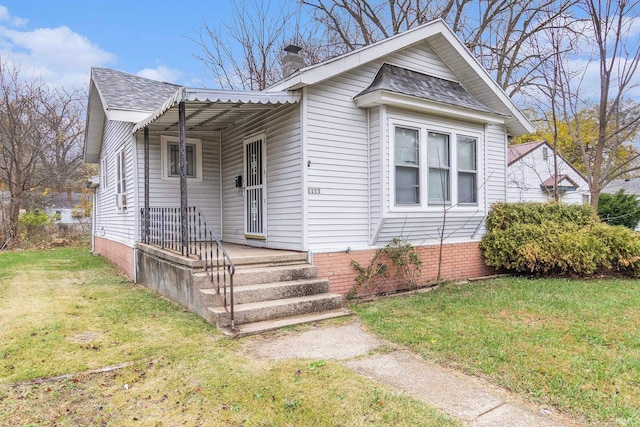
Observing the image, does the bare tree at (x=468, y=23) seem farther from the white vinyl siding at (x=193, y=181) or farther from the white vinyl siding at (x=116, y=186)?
the white vinyl siding at (x=193, y=181)

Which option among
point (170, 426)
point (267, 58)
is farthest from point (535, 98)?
point (170, 426)

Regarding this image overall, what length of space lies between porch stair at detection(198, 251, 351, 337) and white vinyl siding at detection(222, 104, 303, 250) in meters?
0.57

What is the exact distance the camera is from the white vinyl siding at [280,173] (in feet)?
23.1

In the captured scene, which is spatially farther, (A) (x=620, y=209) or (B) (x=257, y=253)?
(A) (x=620, y=209)

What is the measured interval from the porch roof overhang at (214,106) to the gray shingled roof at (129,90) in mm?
1057

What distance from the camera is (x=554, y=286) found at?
7.79 metres

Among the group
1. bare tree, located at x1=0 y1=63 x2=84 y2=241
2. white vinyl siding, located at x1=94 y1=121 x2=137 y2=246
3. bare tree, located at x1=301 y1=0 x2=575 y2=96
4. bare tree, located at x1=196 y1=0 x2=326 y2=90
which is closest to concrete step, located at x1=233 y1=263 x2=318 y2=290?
white vinyl siding, located at x1=94 y1=121 x2=137 y2=246

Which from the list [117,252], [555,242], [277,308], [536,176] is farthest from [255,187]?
[536,176]

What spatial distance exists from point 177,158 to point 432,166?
565 centimetres

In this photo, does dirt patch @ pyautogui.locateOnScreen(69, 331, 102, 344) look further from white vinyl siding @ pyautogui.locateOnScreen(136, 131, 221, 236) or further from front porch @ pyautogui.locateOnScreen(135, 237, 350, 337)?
white vinyl siding @ pyautogui.locateOnScreen(136, 131, 221, 236)

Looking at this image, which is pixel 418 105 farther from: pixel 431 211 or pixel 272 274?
pixel 272 274

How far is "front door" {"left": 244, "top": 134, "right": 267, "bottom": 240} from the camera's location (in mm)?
8094

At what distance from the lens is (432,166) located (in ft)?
25.8

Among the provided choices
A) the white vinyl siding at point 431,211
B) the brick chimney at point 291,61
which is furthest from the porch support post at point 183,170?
the white vinyl siding at point 431,211
